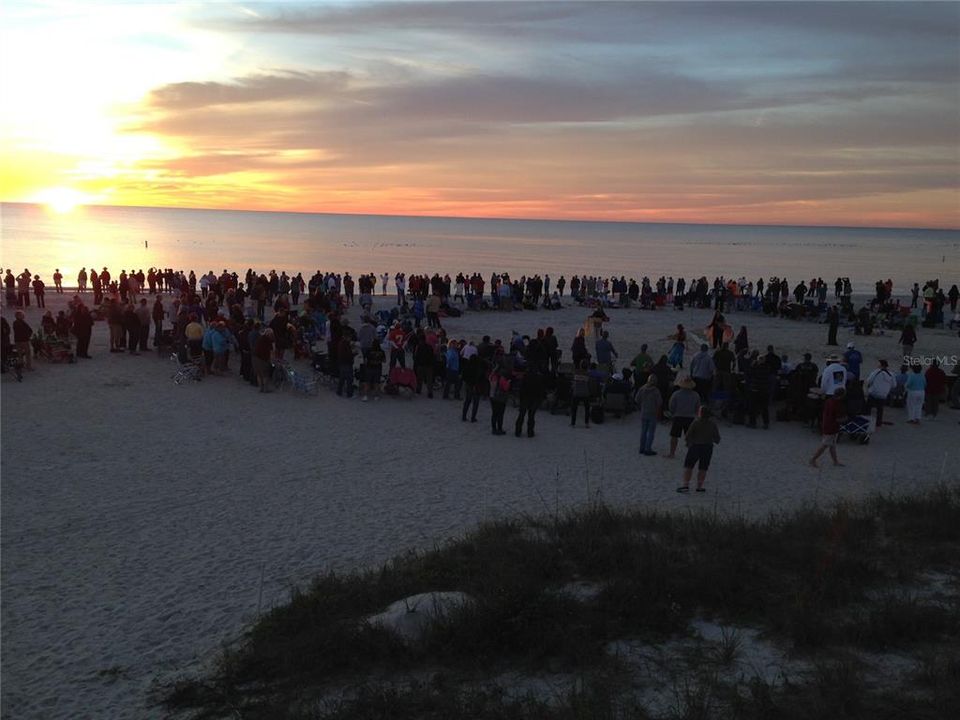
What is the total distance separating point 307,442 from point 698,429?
6.47 metres

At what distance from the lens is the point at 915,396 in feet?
52.3

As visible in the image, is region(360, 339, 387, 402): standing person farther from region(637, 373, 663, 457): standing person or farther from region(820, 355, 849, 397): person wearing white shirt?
region(820, 355, 849, 397): person wearing white shirt

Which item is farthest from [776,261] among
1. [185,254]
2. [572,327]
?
[572,327]

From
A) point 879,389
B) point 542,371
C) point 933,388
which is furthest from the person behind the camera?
point 933,388

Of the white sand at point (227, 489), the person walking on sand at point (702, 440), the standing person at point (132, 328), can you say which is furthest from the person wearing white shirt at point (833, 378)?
the standing person at point (132, 328)

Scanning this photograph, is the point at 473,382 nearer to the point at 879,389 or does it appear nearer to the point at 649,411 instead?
the point at 649,411

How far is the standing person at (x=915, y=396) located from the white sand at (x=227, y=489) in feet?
1.12

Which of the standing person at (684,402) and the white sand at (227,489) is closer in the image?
the white sand at (227,489)

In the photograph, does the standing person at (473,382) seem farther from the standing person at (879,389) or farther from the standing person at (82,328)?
the standing person at (82,328)

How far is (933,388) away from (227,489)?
46.7 ft

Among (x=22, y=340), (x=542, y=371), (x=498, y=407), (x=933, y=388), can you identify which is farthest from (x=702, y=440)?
(x=22, y=340)

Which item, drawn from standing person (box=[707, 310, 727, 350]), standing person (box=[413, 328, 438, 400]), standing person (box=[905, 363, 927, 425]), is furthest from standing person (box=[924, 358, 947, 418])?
standing person (box=[413, 328, 438, 400])

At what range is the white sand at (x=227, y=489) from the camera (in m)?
7.25

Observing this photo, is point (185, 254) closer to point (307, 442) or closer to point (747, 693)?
point (307, 442)
